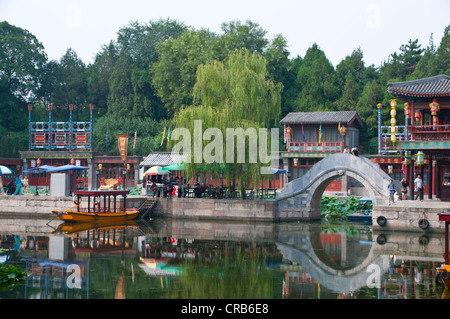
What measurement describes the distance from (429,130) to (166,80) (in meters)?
23.8

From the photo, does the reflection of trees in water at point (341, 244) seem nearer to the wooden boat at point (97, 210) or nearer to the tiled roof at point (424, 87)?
the tiled roof at point (424, 87)

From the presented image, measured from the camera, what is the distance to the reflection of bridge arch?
627 inches

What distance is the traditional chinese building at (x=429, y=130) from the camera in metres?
25.4

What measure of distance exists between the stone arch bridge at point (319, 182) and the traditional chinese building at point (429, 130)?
1.74 metres

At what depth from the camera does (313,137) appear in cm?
3919

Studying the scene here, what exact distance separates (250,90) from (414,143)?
814 centimetres

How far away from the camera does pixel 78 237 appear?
23359 millimetres

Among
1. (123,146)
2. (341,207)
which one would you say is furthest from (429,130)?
(123,146)

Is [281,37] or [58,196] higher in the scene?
[281,37]

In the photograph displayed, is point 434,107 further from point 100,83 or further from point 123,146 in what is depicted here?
point 100,83

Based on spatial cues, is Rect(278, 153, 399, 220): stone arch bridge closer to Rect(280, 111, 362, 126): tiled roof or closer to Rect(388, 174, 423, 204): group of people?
Rect(388, 174, 423, 204): group of people

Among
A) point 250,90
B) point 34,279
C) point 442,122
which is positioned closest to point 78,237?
point 34,279

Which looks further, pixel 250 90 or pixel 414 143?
→ pixel 250 90
